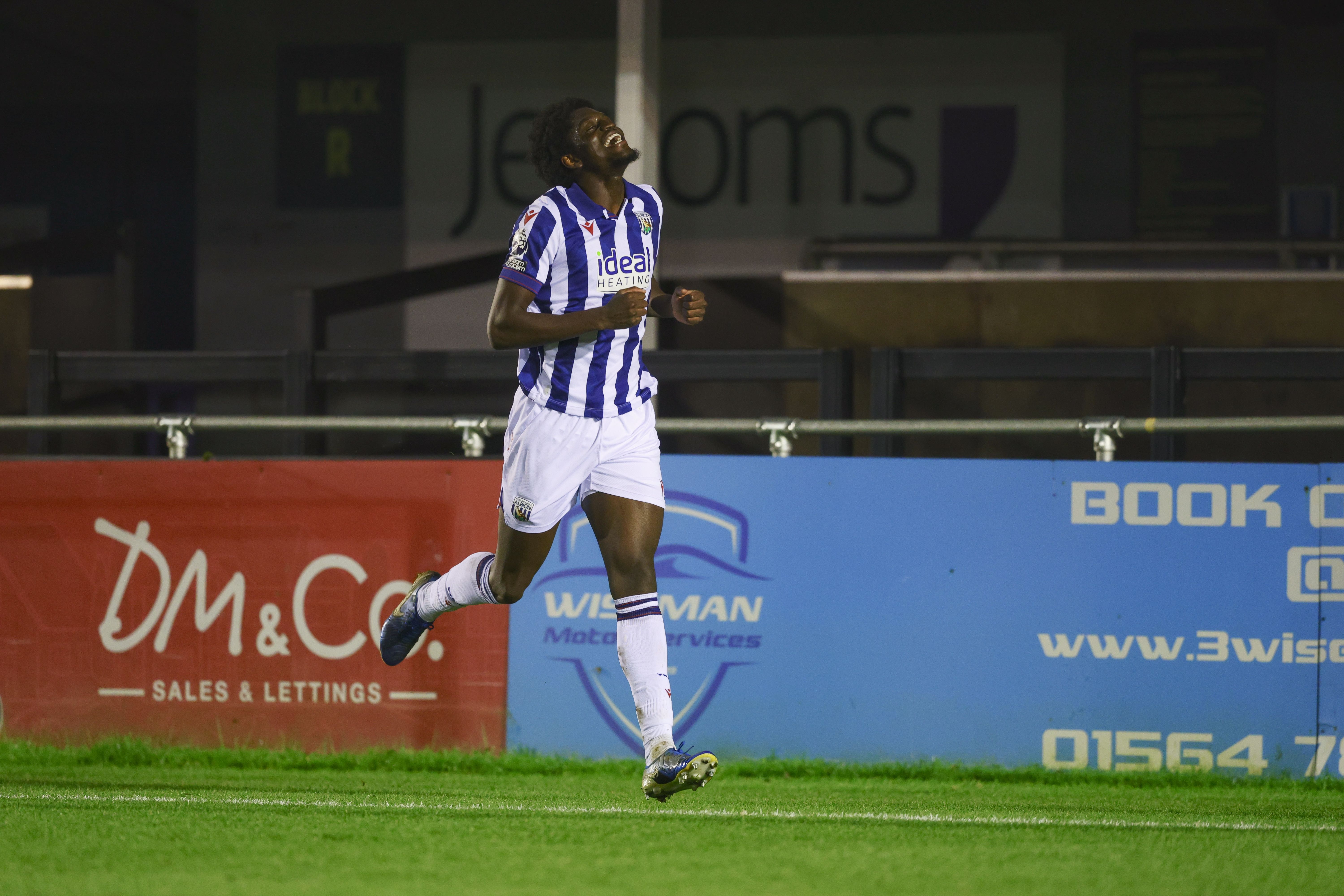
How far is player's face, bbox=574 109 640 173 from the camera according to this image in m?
4.54

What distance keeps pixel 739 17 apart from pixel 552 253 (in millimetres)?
10432

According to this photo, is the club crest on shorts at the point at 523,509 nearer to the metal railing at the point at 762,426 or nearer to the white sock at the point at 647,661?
the white sock at the point at 647,661

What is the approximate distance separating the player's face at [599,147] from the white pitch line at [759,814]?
2027mm

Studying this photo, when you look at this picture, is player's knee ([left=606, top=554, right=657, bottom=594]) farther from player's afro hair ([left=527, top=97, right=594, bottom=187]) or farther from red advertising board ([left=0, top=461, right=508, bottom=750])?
red advertising board ([left=0, top=461, right=508, bottom=750])

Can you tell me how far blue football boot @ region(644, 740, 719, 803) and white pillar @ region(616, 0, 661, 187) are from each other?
7071 mm

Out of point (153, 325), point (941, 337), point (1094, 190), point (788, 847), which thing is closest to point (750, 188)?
point (1094, 190)

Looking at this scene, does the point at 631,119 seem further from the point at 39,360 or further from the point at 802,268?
the point at 39,360

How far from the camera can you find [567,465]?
4516 millimetres

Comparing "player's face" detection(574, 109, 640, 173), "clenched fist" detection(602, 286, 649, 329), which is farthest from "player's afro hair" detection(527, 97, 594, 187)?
"clenched fist" detection(602, 286, 649, 329)

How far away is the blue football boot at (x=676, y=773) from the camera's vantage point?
4125 mm

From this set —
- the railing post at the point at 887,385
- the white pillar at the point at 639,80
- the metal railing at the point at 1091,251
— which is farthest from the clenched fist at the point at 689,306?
the metal railing at the point at 1091,251

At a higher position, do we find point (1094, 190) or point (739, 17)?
point (739, 17)

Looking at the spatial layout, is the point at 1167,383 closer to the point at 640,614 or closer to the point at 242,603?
the point at 640,614

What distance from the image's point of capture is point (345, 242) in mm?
14992
